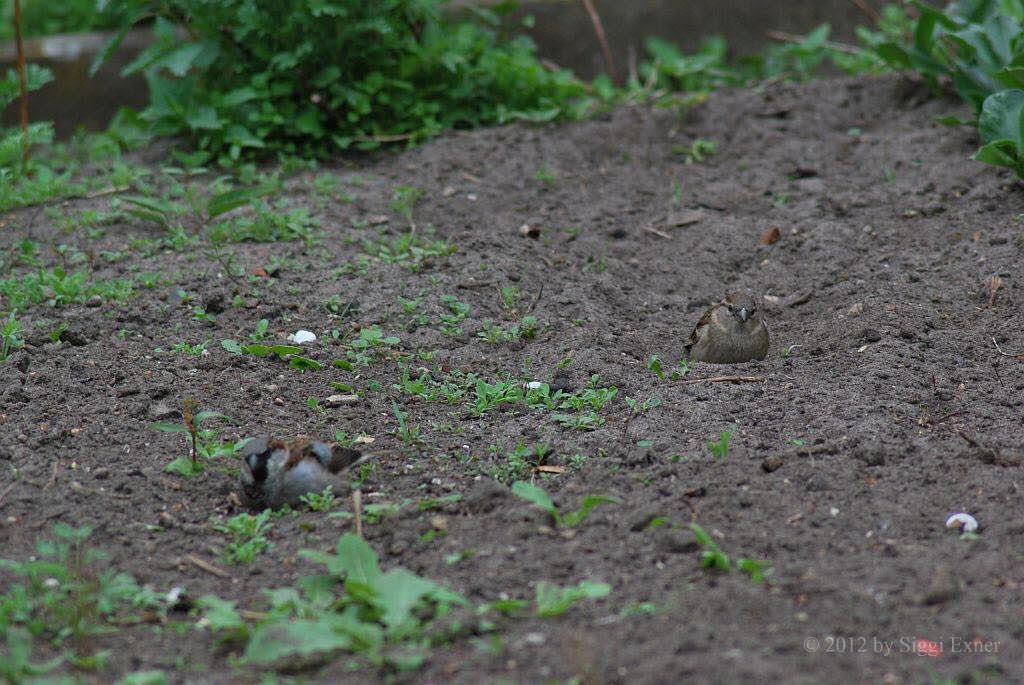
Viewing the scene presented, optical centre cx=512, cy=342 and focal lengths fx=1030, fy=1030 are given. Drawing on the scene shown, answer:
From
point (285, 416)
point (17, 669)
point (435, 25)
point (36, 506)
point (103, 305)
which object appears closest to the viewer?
point (17, 669)

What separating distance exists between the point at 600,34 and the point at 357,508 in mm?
4210

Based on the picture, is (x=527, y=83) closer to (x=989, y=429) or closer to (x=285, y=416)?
(x=285, y=416)

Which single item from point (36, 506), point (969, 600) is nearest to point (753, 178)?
point (969, 600)

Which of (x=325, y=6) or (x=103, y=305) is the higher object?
(x=325, y=6)

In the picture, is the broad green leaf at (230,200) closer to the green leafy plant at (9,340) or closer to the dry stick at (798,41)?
the green leafy plant at (9,340)

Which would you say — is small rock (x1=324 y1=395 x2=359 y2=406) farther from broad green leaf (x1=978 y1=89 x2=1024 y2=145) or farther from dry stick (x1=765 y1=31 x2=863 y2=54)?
dry stick (x1=765 y1=31 x2=863 y2=54)

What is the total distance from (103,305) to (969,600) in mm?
3069

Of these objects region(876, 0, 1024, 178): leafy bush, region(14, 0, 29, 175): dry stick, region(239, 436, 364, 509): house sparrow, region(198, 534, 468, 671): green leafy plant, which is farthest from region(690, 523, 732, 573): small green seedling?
region(14, 0, 29, 175): dry stick

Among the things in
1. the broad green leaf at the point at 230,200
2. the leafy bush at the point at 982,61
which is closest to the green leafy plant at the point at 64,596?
the broad green leaf at the point at 230,200

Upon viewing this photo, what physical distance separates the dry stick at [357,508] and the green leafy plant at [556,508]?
40 cm

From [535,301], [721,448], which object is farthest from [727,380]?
[535,301]

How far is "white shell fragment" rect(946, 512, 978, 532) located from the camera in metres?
2.50

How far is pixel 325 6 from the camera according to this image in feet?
15.8

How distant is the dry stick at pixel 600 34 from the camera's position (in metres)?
6.09
